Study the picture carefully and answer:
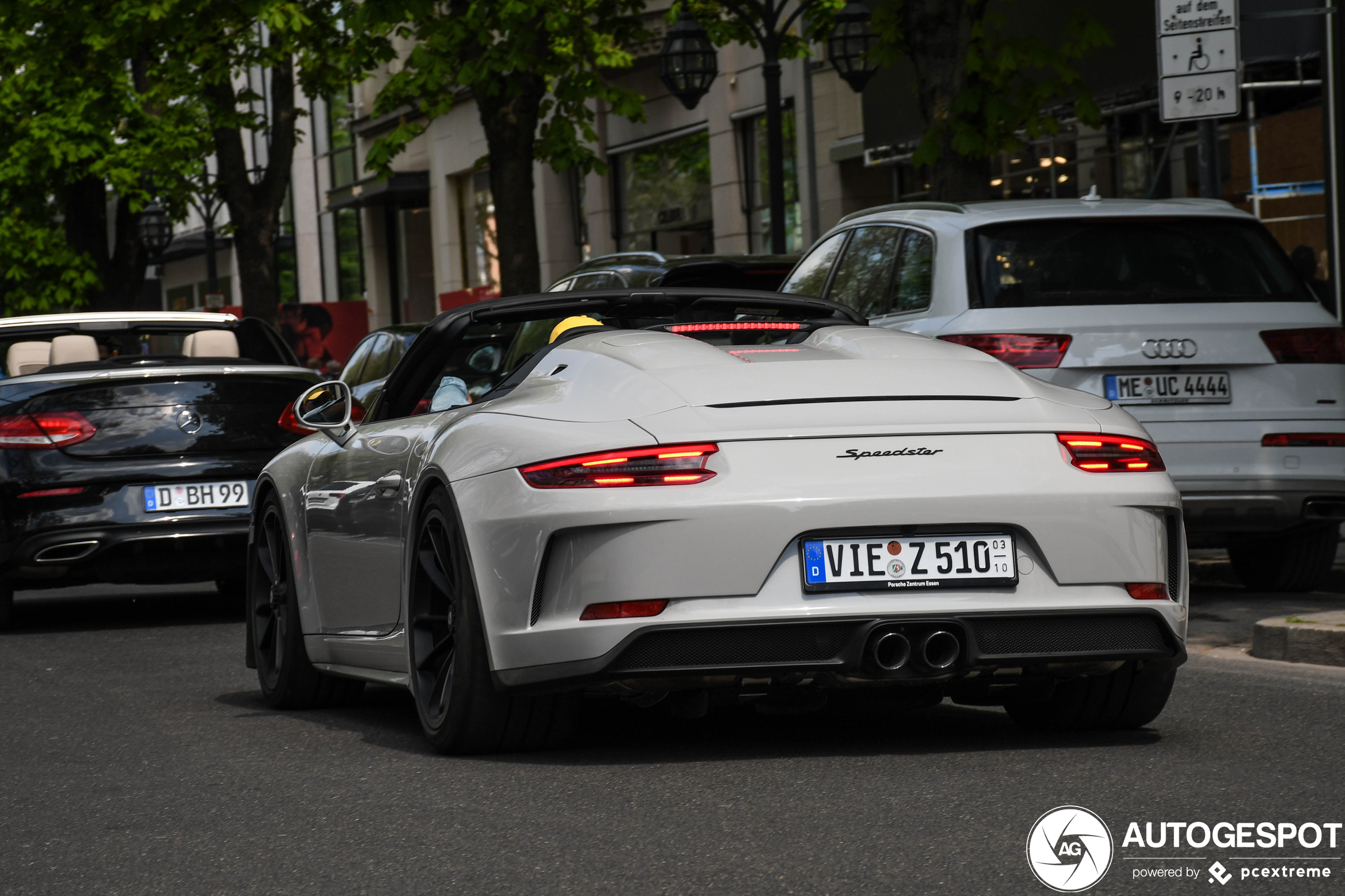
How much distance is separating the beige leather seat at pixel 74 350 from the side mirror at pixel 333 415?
196 inches

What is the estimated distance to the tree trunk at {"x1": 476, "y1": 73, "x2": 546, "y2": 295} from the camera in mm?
20516

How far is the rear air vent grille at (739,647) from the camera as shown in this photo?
5160 mm

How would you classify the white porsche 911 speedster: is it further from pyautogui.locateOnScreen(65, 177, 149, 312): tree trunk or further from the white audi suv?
pyautogui.locateOnScreen(65, 177, 149, 312): tree trunk

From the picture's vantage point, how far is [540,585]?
17.3ft

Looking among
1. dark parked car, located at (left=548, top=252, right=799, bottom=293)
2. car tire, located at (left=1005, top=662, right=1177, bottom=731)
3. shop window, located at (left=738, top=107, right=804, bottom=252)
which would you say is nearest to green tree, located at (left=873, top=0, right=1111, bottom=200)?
dark parked car, located at (left=548, top=252, right=799, bottom=293)

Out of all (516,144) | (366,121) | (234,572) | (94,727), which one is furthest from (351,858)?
(366,121)

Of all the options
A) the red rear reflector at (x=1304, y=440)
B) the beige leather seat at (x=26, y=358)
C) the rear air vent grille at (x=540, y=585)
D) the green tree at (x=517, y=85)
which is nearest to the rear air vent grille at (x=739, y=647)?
the rear air vent grille at (x=540, y=585)

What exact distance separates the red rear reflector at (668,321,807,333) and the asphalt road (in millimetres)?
1159

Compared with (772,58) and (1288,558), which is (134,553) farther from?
(772,58)

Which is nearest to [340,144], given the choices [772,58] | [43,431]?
[772,58]

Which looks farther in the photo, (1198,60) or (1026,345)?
(1198,60)

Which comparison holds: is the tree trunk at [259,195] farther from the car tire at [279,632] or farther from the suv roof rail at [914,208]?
the car tire at [279,632]

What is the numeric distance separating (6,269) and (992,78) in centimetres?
2612

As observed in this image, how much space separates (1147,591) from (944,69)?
931 centimetres
